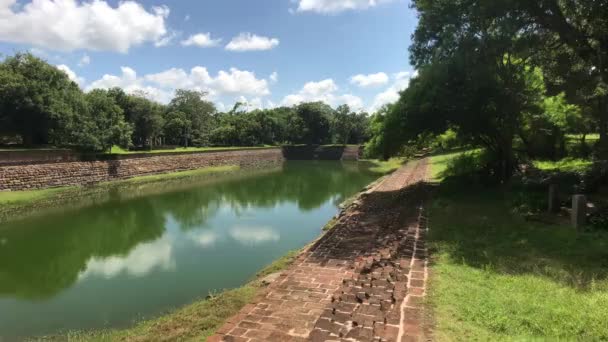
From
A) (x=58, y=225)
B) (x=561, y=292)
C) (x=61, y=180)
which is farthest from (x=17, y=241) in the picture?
(x=561, y=292)

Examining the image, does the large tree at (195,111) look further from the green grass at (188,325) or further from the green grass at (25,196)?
the green grass at (188,325)

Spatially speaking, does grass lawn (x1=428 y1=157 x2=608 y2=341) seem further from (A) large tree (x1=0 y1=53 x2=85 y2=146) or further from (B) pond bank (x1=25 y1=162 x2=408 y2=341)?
(A) large tree (x1=0 y1=53 x2=85 y2=146)

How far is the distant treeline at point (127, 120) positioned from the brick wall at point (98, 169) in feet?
5.75

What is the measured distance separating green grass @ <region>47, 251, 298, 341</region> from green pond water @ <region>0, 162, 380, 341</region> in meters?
0.69

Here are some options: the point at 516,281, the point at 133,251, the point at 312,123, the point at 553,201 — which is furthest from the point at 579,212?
the point at 312,123

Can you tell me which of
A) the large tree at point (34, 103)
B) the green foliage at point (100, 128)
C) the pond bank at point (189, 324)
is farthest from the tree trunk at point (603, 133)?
the large tree at point (34, 103)

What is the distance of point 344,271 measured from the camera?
6863 mm

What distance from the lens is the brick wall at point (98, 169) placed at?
19553mm

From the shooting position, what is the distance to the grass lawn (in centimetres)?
411

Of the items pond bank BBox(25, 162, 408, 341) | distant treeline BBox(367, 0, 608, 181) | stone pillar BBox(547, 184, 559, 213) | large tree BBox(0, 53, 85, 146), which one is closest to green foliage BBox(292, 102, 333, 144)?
large tree BBox(0, 53, 85, 146)

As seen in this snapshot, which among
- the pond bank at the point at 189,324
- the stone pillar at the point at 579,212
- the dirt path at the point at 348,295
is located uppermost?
the stone pillar at the point at 579,212

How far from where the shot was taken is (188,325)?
5371 millimetres

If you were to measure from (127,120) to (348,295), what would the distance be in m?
39.8

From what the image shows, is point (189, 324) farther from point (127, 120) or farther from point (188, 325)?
point (127, 120)
